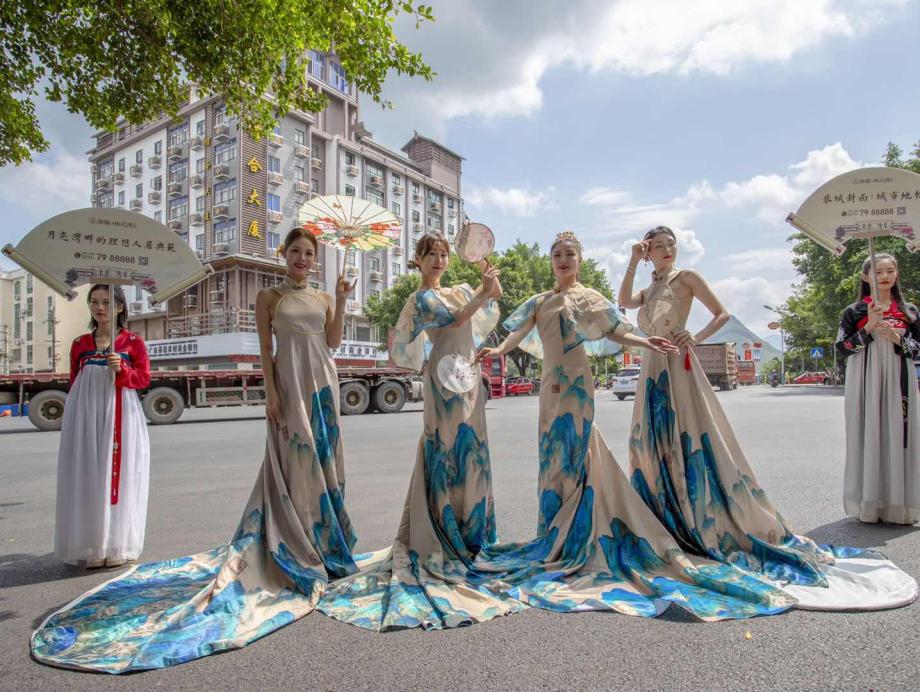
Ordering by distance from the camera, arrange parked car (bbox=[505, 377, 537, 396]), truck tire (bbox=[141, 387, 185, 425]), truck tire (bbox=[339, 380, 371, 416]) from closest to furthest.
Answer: truck tire (bbox=[141, 387, 185, 425]) < truck tire (bbox=[339, 380, 371, 416]) < parked car (bbox=[505, 377, 537, 396])

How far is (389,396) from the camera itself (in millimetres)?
18875

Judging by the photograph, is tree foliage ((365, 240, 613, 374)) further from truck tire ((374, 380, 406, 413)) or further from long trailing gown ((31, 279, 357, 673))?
long trailing gown ((31, 279, 357, 673))

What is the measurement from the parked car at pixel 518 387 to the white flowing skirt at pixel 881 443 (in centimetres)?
2885

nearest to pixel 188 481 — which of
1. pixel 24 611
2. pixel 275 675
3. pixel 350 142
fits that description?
pixel 24 611

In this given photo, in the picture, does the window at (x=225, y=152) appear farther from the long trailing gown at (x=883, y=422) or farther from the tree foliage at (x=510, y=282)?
Answer: the long trailing gown at (x=883, y=422)

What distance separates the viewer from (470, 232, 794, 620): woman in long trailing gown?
3225 mm

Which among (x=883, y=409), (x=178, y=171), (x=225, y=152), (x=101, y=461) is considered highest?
(x=225, y=152)

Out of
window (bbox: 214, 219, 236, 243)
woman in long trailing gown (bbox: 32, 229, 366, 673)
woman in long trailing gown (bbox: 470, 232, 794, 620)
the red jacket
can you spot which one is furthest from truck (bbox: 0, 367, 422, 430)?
window (bbox: 214, 219, 236, 243)

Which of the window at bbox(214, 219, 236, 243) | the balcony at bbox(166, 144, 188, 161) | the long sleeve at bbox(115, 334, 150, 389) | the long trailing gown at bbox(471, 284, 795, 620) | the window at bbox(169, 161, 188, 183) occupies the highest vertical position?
the balcony at bbox(166, 144, 188, 161)

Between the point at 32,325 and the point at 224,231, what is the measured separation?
3150 centimetres

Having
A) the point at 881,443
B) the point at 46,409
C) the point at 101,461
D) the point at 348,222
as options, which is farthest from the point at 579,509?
the point at 46,409

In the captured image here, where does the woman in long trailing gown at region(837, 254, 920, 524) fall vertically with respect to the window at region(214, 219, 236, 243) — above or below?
below

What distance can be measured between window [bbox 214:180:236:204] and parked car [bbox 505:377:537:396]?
18.9 metres

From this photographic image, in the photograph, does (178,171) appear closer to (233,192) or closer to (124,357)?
(233,192)
